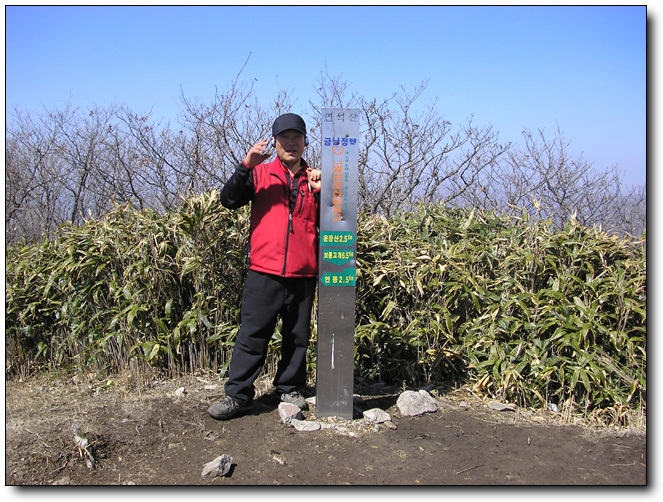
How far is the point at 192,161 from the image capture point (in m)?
9.63

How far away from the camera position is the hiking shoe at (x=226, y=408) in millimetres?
3604

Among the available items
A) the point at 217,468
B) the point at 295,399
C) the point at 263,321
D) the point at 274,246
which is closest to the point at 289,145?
the point at 274,246

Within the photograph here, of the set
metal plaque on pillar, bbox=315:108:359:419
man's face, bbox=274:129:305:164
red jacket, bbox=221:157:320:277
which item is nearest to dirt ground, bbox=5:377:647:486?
metal plaque on pillar, bbox=315:108:359:419

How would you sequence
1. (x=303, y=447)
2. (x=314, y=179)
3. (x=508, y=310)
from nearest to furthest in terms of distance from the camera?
(x=303, y=447)
(x=314, y=179)
(x=508, y=310)

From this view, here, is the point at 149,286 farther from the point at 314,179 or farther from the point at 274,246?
the point at 314,179

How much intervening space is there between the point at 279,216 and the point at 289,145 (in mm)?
450

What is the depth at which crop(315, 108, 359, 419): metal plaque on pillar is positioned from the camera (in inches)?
139

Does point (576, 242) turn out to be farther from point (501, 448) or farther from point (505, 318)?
point (501, 448)

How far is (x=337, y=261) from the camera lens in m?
3.60

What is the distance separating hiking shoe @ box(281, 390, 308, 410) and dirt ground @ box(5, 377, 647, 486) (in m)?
0.08

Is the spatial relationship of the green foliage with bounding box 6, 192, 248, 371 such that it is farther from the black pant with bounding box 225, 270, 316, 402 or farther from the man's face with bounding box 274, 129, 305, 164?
the man's face with bounding box 274, 129, 305, 164

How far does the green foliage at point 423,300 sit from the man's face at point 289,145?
939 millimetres

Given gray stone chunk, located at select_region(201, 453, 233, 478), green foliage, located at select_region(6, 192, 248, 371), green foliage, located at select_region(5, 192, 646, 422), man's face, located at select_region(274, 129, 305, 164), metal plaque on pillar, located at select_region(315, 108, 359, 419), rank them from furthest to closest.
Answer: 1. green foliage, located at select_region(6, 192, 248, 371)
2. green foliage, located at select_region(5, 192, 646, 422)
3. man's face, located at select_region(274, 129, 305, 164)
4. metal plaque on pillar, located at select_region(315, 108, 359, 419)
5. gray stone chunk, located at select_region(201, 453, 233, 478)

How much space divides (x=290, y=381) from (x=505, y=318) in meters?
1.58
